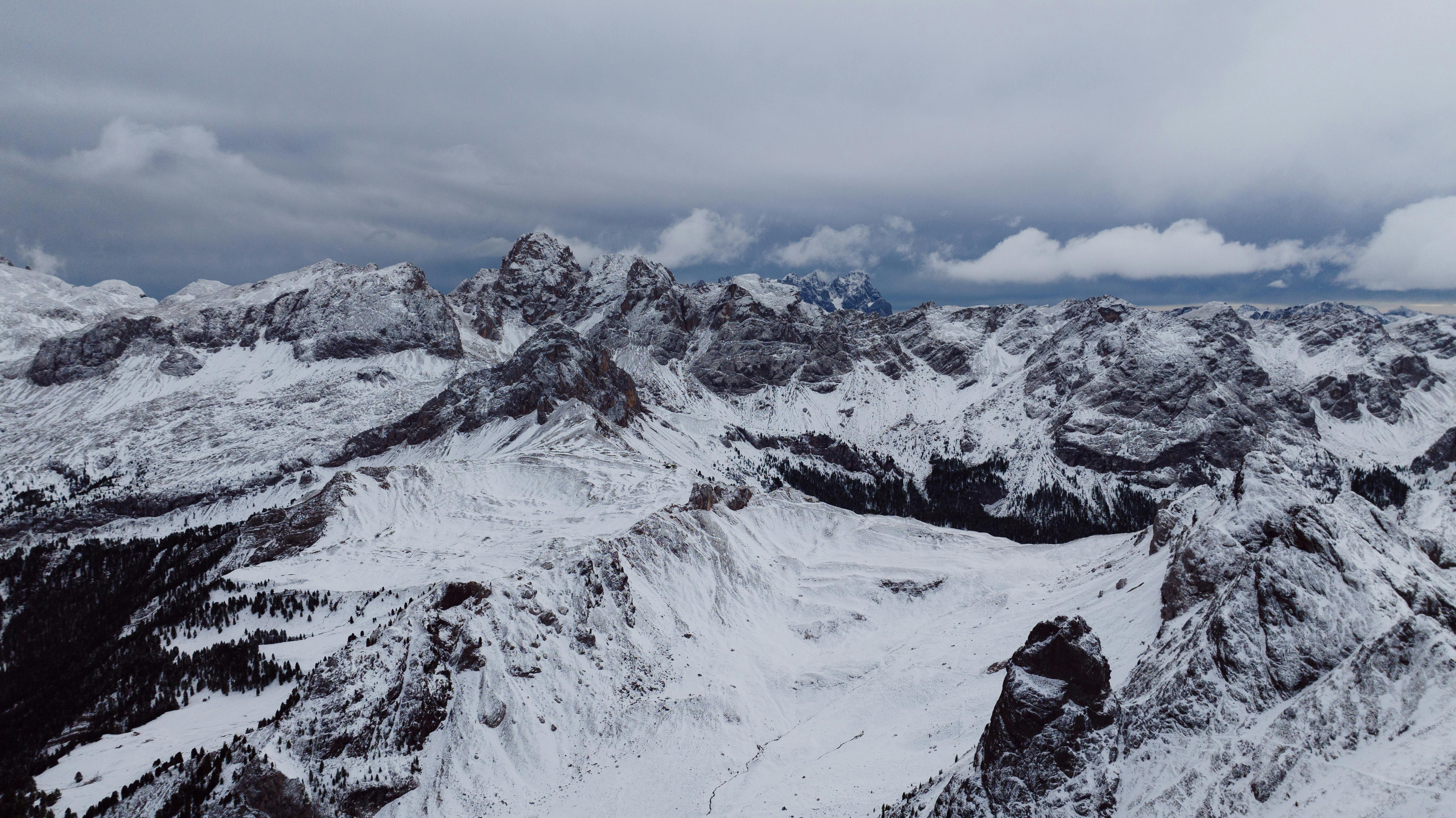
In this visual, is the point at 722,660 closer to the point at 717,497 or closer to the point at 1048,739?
the point at 717,497

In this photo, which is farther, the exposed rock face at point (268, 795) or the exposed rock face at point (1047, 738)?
the exposed rock face at point (268, 795)

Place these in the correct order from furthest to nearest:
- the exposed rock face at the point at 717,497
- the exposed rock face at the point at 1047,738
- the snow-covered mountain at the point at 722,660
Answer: the exposed rock face at the point at 717,497, the exposed rock face at the point at 1047,738, the snow-covered mountain at the point at 722,660

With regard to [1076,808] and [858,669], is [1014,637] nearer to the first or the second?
[858,669]

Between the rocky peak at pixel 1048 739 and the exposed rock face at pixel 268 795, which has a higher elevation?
the rocky peak at pixel 1048 739

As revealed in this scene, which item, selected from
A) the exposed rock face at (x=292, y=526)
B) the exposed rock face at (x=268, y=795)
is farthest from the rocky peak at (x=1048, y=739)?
the exposed rock face at (x=292, y=526)

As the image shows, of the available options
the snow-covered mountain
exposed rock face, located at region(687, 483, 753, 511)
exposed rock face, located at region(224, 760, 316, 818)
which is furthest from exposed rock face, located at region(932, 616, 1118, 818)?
exposed rock face, located at region(687, 483, 753, 511)

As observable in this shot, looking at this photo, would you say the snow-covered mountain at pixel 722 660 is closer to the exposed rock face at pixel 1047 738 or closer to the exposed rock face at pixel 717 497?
the exposed rock face at pixel 1047 738

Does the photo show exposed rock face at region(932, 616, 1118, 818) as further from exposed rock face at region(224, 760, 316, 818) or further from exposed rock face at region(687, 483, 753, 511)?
exposed rock face at region(687, 483, 753, 511)

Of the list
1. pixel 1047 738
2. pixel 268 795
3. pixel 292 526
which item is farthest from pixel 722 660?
pixel 292 526
